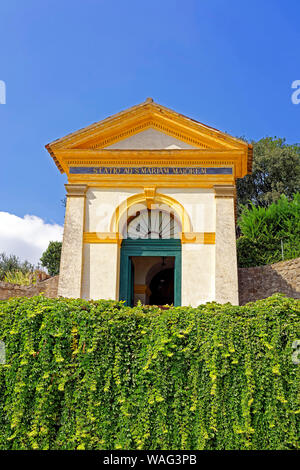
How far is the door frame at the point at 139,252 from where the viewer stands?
43.5ft

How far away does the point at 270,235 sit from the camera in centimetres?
2245

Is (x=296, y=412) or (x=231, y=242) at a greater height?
(x=231, y=242)

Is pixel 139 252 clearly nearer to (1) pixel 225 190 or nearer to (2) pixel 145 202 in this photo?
(2) pixel 145 202

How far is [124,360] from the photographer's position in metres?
8.17

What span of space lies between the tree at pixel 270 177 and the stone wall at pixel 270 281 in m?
20.4

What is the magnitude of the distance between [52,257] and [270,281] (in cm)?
1755

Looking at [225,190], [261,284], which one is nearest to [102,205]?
[225,190]

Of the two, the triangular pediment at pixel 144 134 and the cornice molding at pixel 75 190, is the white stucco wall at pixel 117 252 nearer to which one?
the cornice molding at pixel 75 190
